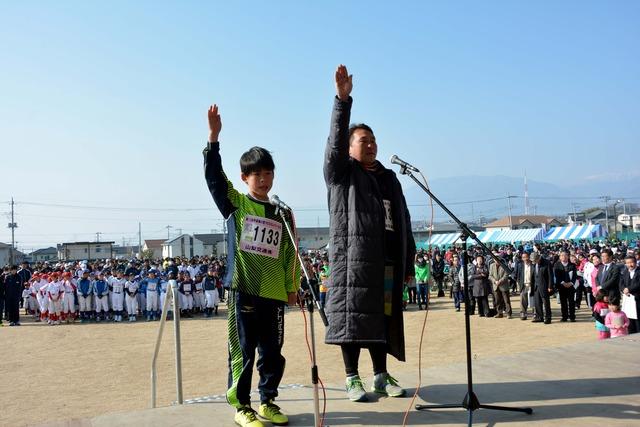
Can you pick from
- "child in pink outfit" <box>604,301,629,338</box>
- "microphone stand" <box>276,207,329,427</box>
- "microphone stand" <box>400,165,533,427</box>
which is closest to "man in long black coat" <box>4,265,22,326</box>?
"child in pink outfit" <box>604,301,629,338</box>

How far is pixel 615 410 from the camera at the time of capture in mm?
3898

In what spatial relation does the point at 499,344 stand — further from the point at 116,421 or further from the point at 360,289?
the point at 116,421

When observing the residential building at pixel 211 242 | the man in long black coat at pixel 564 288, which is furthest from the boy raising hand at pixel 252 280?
the residential building at pixel 211 242

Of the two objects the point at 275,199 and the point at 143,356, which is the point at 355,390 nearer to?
the point at 275,199

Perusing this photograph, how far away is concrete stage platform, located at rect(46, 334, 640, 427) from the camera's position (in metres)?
3.81

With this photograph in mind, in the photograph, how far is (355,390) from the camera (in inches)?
171

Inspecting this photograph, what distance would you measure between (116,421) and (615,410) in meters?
3.47

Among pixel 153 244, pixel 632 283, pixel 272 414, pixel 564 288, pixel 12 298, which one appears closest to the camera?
pixel 272 414

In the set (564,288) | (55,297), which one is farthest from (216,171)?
(55,297)

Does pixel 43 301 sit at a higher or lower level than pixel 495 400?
higher

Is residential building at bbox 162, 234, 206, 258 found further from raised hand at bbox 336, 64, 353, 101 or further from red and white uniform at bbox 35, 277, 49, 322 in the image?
raised hand at bbox 336, 64, 353, 101

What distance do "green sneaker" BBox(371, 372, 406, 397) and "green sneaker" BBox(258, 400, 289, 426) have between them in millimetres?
950

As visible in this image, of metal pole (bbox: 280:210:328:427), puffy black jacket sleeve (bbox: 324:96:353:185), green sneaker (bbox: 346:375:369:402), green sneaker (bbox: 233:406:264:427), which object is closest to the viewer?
metal pole (bbox: 280:210:328:427)

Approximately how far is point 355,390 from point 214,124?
2.27 meters
